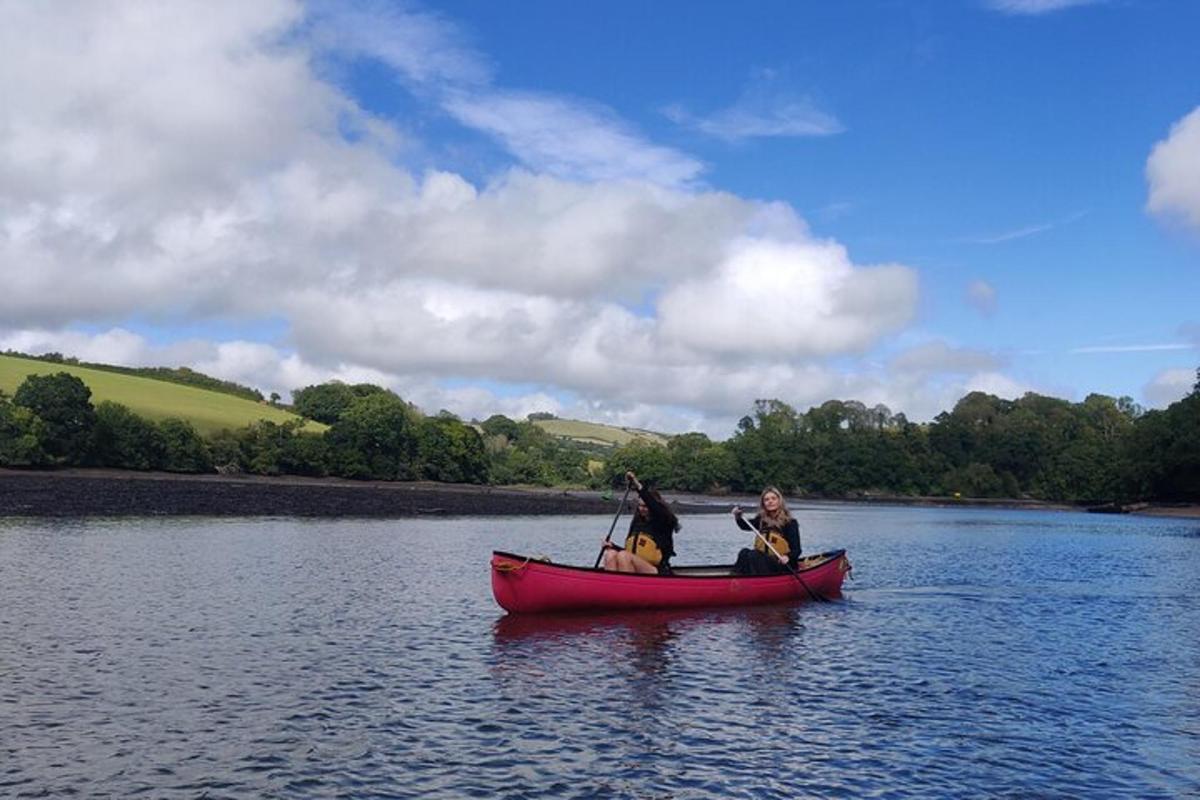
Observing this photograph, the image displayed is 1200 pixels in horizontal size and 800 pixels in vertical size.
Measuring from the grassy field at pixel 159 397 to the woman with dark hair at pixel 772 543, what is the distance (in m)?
102

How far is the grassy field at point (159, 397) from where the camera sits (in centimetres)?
12331

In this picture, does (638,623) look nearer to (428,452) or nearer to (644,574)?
(644,574)

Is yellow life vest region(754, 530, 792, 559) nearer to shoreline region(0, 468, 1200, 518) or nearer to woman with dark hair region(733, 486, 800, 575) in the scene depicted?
woman with dark hair region(733, 486, 800, 575)

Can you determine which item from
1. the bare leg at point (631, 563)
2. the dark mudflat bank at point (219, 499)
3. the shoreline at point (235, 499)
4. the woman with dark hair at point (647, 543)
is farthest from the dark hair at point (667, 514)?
the dark mudflat bank at point (219, 499)

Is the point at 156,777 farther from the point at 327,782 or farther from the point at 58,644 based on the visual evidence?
the point at 58,644

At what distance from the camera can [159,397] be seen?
451ft

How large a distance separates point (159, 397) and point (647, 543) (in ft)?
414

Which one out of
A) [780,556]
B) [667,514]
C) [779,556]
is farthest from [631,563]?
[780,556]

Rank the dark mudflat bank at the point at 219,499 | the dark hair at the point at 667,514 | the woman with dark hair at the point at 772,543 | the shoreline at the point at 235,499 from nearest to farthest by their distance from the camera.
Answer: the dark hair at the point at 667,514
the woman with dark hair at the point at 772,543
the dark mudflat bank at the point at 219,499
the shoreline at the point at 235,499

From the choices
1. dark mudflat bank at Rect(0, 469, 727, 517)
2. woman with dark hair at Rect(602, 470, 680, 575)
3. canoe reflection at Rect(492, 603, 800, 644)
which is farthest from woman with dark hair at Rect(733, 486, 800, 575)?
dark mudflat bank at Rect(0, 469, 727, 517)

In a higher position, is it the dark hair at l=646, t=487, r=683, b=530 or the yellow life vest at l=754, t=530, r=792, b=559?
the dark hair at l=646, t=487, r=683, b=530

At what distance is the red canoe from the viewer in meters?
25.8

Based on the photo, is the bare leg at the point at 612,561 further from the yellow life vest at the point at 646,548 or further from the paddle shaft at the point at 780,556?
the paddle shaft at the point at 780,556

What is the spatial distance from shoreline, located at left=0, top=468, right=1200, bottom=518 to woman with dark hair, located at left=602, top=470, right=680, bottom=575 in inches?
1013
